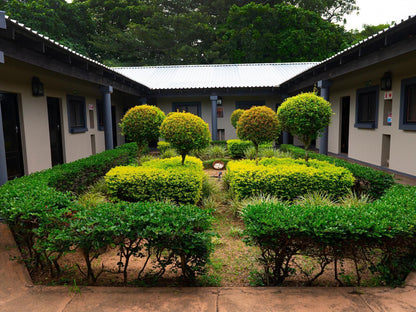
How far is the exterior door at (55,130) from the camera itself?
30.3 ft

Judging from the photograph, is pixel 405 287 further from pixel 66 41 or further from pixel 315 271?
pixel 66 41

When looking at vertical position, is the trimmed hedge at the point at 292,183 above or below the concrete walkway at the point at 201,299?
above

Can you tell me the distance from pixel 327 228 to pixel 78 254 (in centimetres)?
289

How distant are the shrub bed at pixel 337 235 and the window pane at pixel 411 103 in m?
5.58

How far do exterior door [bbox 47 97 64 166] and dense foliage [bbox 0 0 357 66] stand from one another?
51.2 feet

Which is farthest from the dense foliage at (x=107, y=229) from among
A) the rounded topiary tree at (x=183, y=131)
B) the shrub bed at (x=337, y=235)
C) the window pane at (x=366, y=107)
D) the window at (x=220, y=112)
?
the window at (x=220, y=112)

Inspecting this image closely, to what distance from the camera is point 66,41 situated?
22.5 metres

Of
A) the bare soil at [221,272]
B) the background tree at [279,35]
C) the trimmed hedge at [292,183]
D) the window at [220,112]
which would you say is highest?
the background tree at [279,35]

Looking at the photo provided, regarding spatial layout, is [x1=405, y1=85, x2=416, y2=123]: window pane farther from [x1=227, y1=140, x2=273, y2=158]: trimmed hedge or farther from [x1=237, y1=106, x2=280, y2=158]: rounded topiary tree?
[x1=227, y1=140, x2=273, y2=158]: trimmed hedge

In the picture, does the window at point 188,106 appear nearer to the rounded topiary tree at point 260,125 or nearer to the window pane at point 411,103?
the rounded topiary tree at point 260,125

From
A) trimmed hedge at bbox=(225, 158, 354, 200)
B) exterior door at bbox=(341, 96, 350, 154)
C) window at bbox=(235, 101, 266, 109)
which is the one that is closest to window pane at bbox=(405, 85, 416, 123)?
trimmed hedge at bbox=(225, 158, 354, 200)

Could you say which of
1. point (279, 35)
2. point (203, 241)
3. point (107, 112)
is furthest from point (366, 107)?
point (279, 35)

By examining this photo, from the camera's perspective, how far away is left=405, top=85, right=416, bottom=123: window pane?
23.9 feet

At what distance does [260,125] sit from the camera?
718cm
